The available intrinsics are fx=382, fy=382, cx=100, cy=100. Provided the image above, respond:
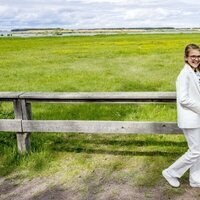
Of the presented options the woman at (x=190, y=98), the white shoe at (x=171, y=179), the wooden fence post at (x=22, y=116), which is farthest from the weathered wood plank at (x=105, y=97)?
the white shoe at (x=171, y=179)

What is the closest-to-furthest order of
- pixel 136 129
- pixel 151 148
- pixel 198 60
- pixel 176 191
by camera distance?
pixel 198 60, pixel 176 191, pixel 136 129, pixel 151 148

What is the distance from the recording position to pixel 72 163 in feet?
20.1

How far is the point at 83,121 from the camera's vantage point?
5.97 meters

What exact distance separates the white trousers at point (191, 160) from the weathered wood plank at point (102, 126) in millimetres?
765

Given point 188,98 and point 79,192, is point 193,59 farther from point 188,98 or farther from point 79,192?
point 79,192

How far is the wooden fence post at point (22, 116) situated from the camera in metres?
6.08

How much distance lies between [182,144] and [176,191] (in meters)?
2.02

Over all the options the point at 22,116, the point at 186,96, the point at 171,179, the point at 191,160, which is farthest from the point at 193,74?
the point at 22,116

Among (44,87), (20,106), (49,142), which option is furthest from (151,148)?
(44,87)

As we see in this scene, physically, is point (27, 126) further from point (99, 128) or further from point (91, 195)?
point (91, 195)

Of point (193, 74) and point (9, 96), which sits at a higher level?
point (193, 74)

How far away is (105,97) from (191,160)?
1.64 meters

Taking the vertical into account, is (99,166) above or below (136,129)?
below

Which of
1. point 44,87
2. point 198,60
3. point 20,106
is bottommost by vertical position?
point 44,87
